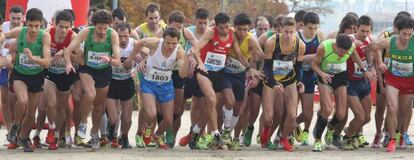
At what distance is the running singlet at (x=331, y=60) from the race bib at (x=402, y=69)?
676mm

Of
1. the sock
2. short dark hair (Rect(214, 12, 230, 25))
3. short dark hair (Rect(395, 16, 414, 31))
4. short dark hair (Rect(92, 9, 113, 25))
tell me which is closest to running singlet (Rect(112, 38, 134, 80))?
short dark hair (Rect(92, 9, 113, 25))

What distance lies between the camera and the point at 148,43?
15852 mm

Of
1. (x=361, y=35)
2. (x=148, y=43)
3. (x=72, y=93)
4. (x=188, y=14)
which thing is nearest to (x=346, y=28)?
(x=361, y=35)

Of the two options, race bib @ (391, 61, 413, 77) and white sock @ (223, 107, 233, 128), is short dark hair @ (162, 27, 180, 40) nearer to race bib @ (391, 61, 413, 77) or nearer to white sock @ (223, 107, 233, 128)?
white sock @ (223, 107, 233, 128)

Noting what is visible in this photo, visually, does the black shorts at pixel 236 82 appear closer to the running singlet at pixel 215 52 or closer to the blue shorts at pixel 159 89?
the running singlet at pixel 215 52

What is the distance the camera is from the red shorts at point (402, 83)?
632 inches

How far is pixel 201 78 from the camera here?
1590 cm

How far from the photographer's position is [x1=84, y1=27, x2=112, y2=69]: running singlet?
15.6 m

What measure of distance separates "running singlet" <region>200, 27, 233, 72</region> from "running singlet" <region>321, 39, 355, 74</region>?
4.53 feet

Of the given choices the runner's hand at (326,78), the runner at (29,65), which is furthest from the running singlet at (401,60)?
the runner at (29,65)

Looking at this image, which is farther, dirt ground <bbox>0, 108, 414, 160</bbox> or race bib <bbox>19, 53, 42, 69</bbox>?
race bib <bbox>19, 53, 42, 69</bbox>

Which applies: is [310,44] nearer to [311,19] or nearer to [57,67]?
[311,19]

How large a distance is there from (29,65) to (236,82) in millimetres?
3023

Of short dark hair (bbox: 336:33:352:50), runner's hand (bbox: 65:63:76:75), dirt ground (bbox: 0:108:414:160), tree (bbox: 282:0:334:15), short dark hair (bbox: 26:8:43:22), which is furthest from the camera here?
tree (bbox: 282:0:334:15)
